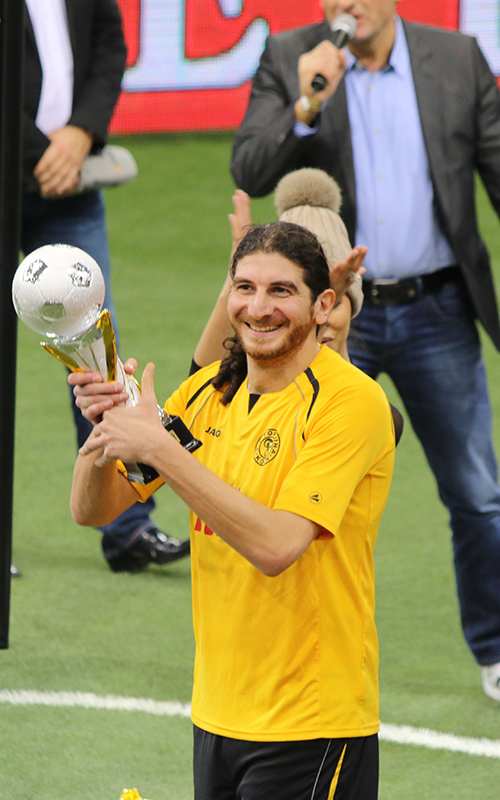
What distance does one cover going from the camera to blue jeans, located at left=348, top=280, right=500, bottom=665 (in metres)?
3.67

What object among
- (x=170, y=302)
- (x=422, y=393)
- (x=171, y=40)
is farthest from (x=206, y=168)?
(x=422, y=393)

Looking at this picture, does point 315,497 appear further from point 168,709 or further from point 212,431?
point 168,709

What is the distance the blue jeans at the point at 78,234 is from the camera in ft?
15.2

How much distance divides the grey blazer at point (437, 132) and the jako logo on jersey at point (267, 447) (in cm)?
150

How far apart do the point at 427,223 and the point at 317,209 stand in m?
0.82

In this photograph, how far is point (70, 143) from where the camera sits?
4.60 metres

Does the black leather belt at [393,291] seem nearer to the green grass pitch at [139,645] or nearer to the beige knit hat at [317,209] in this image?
the beige knit hat at [317,209]

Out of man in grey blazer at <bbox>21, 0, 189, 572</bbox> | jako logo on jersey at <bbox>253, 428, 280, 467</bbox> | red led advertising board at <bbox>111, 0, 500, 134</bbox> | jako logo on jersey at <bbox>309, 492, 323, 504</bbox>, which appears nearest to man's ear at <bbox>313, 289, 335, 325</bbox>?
jako logo on jersey at <bbox>253, 428, 280, 467</bbox>

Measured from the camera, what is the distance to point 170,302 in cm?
913

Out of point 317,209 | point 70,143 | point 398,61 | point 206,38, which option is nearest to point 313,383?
Answer: point 317,209

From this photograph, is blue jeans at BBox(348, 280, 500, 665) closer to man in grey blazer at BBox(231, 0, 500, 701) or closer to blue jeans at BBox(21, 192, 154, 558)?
man in grey blazer at BBox(231, 0, 500, 701)

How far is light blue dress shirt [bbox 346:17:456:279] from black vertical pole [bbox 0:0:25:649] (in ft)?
4.63

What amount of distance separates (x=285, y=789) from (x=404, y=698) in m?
1.60

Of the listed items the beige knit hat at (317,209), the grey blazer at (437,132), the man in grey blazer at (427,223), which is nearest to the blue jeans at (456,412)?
Result: the man in grey blazer at (427,223)
